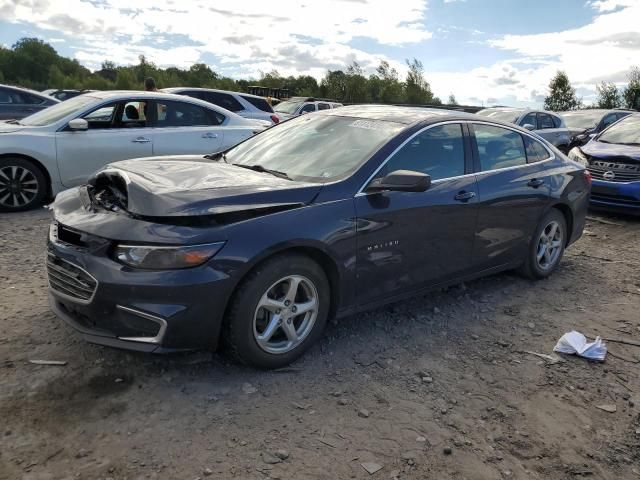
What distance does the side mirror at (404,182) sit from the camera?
Answer: 3.57m

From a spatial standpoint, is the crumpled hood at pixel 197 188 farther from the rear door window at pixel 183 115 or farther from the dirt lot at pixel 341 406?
the rear door window at pixel 183 115

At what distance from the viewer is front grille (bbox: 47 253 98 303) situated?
10.1 ft

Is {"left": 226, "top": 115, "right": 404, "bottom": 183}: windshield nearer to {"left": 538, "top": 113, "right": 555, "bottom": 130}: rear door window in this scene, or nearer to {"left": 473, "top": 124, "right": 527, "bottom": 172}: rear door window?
{"left": 473, "top": 124, "right": 527, "bottom": 172}: rear door window

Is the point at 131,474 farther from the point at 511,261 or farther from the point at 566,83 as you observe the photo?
the point at 566,83

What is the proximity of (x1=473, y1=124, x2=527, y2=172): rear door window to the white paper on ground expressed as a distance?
4.87ft

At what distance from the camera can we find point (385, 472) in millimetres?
2645

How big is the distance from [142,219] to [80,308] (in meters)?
0.61

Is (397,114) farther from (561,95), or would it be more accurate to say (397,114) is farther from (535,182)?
(561,95)

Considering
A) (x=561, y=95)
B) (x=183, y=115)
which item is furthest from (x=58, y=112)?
(x=561, y=95)

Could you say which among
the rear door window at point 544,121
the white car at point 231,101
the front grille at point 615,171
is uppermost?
the white car at point 231,101

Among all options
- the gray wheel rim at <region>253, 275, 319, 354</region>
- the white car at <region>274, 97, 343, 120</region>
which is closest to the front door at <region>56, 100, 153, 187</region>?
the gray wheel rim at <region>253, 275, 319, 354</region>

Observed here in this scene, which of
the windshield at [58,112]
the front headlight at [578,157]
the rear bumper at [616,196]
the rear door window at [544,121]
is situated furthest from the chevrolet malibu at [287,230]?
the rear door window at [544,121]

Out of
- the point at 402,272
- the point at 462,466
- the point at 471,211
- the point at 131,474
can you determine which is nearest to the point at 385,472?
the point at 462,466

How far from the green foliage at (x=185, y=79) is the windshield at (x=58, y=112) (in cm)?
3446
